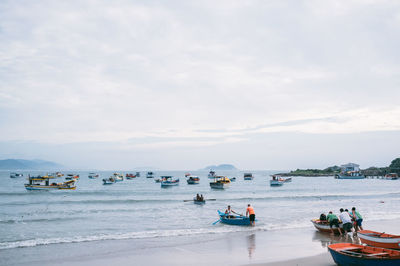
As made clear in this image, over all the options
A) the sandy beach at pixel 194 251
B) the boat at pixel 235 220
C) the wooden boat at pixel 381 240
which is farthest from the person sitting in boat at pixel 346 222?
the boat at pixel 235 220

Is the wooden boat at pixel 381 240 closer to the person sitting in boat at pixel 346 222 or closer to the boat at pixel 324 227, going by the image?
the person sitting in boat at pixel 346 222

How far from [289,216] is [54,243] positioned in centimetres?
1849

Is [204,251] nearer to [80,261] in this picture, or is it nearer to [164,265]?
[164,265]

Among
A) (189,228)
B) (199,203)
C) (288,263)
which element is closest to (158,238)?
(189,228)

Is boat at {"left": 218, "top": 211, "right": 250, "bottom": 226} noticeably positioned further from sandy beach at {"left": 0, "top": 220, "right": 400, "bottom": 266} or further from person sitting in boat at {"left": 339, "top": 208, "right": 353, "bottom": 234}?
person sitting in boat at {"left": 339, "top": 208, "right": 353, "bottom": 234}

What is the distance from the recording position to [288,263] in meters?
14.3

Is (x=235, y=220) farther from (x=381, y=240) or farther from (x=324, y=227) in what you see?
(x=381, y=240)

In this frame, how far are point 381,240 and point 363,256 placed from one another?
3.16m

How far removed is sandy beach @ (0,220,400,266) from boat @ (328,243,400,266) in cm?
131

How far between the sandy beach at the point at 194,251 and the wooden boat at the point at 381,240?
180 centimetres

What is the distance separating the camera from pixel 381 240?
14312 millimetres

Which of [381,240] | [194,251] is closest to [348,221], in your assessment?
[381,240]

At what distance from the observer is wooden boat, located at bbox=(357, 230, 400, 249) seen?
13953mm

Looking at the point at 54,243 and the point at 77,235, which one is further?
the point at 77,235
